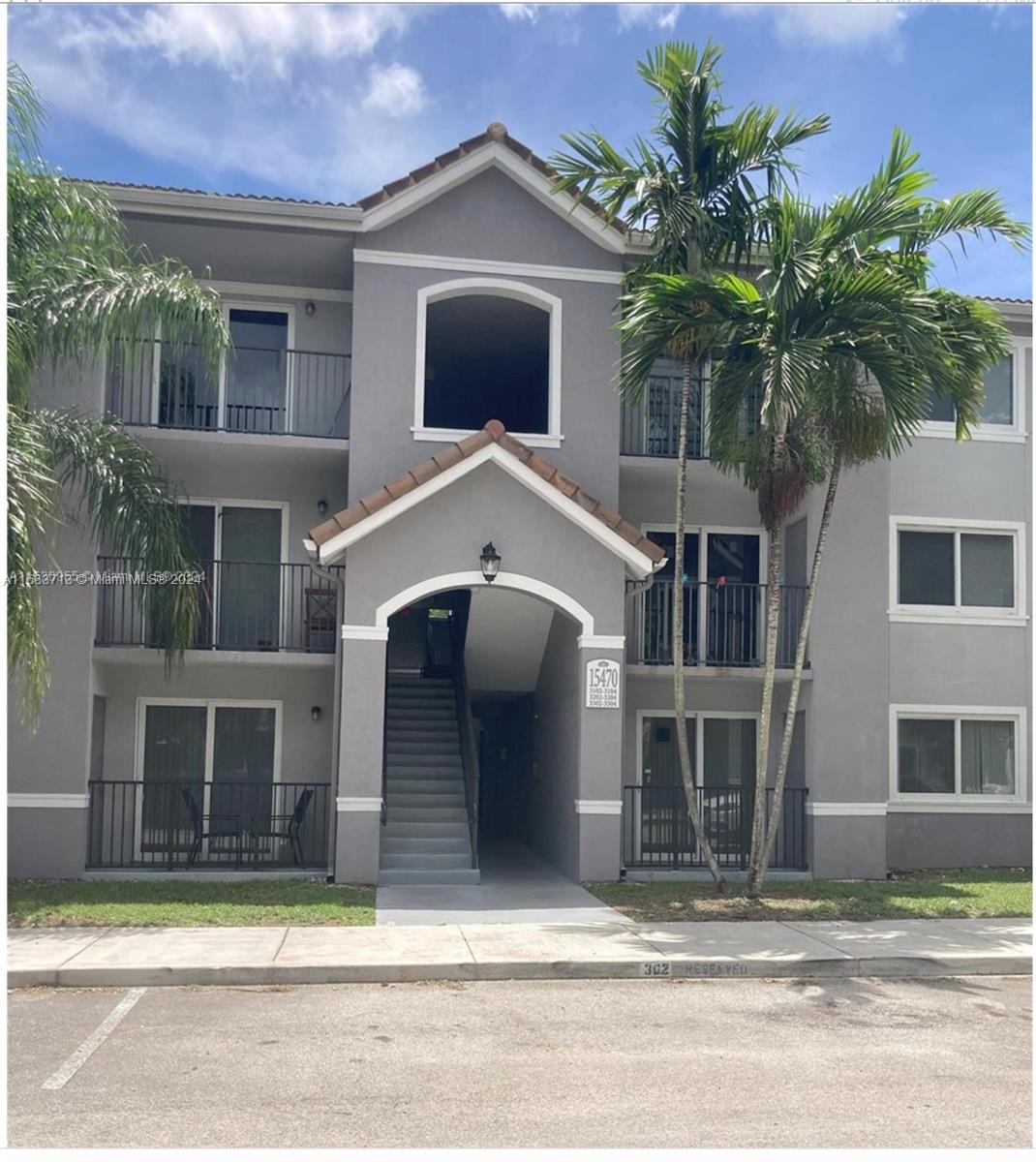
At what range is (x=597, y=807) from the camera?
14.7 meters

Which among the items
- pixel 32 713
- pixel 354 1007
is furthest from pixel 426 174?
pixel 354 1007

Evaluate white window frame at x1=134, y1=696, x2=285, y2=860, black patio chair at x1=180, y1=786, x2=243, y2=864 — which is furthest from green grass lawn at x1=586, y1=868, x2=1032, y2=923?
white window frame at x1=134, y1=696, x2=285, y2=860

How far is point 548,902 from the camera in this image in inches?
532

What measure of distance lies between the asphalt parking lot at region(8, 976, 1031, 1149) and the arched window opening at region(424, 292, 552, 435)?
8559 millimetres

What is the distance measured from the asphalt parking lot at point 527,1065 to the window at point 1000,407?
9627mm

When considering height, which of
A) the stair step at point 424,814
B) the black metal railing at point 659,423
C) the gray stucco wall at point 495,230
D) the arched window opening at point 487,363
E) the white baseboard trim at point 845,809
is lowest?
the stair step at point 424,814

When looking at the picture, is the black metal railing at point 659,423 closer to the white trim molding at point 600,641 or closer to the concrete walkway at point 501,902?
the white trim molding at point 600,641

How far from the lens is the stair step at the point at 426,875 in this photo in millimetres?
14648

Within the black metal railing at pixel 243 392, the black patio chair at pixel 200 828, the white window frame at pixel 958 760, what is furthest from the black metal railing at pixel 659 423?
the black patio chair at pixel 200 828

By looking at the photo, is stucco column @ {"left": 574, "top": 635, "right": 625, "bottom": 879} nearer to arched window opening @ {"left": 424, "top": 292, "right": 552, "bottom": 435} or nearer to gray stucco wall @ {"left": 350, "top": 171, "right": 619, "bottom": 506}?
gray stucco wall @ {"left": 350, "top": 171, "right": 619, "bottom": 506}

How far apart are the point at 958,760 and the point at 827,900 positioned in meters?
4.65

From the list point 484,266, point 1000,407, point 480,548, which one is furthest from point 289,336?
point 1000,407

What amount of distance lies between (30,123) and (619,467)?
806cm

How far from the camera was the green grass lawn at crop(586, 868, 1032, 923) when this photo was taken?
43.0 ft
